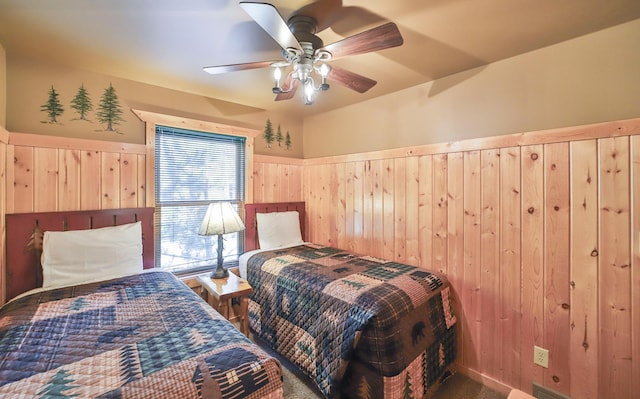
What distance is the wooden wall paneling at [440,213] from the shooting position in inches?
88.3

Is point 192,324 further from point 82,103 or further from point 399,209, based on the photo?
point 82,103

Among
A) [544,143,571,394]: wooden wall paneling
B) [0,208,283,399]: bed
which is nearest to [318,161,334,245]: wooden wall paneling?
[0,208,283,399]: bed

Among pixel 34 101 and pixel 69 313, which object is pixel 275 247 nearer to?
pixel 69 313

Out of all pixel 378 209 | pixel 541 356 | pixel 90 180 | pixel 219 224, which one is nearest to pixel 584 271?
pixel 541 356

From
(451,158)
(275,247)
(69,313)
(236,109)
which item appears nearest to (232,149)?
(236,109)

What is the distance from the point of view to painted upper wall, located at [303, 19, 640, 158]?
1.59 meters

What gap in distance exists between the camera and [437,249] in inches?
89.7

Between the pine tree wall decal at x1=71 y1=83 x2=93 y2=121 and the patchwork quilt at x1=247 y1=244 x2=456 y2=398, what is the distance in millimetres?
1936

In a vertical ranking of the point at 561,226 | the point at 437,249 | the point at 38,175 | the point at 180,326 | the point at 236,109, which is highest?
the point at 236,109

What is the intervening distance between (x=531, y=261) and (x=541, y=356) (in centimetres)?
63

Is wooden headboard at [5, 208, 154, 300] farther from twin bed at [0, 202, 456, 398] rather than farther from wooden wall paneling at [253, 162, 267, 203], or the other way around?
wooden wall paneling at [253, 162, 267, 203]

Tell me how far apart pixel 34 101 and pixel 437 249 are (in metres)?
3.37

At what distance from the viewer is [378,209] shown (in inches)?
107

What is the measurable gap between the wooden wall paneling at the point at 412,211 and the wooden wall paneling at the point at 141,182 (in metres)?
2.42
